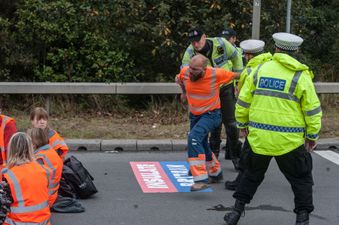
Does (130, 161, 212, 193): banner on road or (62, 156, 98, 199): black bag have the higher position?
(62, 156, 98, 199): black bag

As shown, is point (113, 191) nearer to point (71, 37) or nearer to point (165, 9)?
point (165, 9)

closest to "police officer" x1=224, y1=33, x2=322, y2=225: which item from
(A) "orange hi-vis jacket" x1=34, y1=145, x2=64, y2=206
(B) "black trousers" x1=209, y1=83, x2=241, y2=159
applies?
(A) "orange hi-vis jacket" x1=34, y1=145, x2=64, y2=206

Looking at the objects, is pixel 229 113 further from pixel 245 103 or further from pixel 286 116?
pixel 286 116

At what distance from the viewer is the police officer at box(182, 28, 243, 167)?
749cm

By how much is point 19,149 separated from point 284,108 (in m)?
2.25

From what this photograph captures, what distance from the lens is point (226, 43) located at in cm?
769

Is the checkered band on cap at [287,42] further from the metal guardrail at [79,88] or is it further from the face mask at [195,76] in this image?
the metal guardrail at [79,88]

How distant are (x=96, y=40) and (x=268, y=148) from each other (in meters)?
8.65

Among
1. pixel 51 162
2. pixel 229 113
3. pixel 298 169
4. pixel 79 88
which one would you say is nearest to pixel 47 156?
pixel 51 162

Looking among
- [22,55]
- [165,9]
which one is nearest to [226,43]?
[165,9]

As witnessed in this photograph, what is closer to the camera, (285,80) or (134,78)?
(285,80)

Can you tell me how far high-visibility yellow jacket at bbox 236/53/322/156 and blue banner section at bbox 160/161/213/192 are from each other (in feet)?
6.70

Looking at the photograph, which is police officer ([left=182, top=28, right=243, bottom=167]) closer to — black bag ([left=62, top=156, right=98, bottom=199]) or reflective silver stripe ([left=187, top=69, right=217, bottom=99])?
reflective silver stripe ([left=187, top=69, right=217, bottom=99])

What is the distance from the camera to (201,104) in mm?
7168
